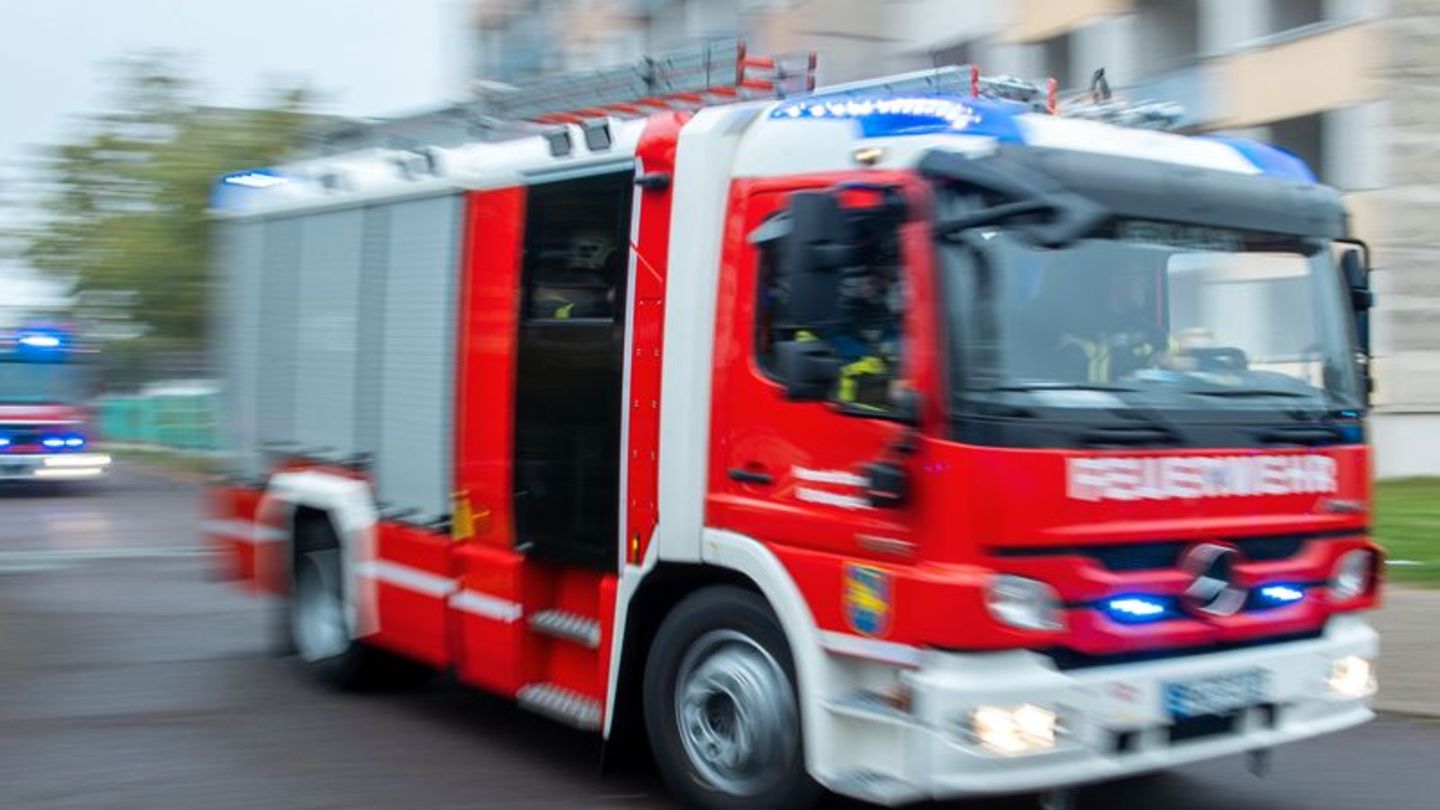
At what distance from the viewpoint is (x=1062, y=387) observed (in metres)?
5.10

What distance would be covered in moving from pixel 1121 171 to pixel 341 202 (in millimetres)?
4603

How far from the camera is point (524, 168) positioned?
22.9 feet

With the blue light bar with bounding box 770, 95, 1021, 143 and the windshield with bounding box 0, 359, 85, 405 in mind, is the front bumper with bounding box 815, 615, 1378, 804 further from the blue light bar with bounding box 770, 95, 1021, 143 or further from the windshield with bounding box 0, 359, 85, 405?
the windshield with bounding box 0, 359, 85, 405

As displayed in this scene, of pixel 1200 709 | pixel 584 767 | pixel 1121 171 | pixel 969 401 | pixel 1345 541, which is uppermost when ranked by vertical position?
pixel 1121 171

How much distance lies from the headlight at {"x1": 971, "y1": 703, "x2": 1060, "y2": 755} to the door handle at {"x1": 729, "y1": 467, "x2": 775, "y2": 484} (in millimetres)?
1181

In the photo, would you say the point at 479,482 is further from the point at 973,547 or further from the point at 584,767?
the point at 973,547

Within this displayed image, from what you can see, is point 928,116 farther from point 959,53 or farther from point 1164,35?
point 959,53

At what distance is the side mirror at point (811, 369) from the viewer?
5219 millimetres

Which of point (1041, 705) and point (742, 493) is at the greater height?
point (742, 493)

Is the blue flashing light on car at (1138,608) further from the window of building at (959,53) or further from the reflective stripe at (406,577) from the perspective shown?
the window of building at (959,53)

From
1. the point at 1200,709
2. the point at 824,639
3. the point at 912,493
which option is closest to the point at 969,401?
the point at 912,493

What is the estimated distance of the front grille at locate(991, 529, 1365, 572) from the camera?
495 centimetres

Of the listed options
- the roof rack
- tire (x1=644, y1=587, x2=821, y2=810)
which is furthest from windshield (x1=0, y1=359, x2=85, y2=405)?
tire (x1=644, y1=587, x2=821, y2=810)

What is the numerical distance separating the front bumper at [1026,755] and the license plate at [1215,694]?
0.02 metres
